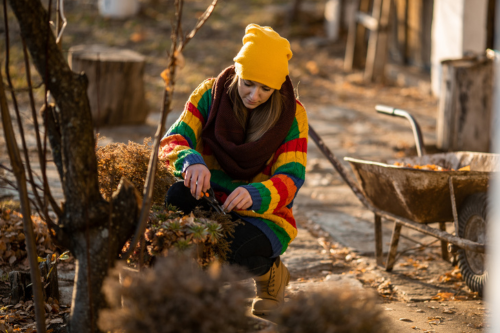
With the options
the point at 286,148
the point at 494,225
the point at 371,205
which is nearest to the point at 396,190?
the point at 371,205

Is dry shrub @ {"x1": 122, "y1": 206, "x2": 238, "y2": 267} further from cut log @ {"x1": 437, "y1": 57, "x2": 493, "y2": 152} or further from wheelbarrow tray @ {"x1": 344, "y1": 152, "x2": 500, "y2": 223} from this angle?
cut log @ {"x1": 437, "y1": 57, "x2": 493, "y2": 152}

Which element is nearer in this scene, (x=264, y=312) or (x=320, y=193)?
(x=264, y=312)

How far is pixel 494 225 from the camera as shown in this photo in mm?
2801

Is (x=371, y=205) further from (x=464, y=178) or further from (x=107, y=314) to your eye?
(x=107, y=314)

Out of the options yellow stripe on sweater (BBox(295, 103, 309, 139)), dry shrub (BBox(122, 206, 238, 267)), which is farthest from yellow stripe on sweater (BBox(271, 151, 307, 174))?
dry shrub (BBox(122, 206, 238, 267))

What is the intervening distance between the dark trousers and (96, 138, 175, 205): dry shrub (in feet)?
0.47

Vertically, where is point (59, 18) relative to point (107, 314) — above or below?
above

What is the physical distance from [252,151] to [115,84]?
5.04 m

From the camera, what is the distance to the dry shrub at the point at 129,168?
2.54 m

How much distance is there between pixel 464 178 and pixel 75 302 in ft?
7.28

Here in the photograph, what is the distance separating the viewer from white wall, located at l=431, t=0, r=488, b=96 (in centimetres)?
775

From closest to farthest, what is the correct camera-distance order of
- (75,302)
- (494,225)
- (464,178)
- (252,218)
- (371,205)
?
(75,302) → (252,218) → (494,225) → (464,178) → (371,205)

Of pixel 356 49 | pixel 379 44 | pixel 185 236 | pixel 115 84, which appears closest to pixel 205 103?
pixel 185 236

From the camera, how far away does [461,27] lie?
7.84 m
